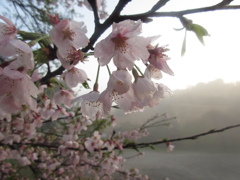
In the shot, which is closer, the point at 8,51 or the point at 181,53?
the point at 8,51

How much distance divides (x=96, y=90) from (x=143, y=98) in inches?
7.2

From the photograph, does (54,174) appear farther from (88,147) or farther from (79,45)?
(79,45)

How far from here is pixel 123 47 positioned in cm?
49

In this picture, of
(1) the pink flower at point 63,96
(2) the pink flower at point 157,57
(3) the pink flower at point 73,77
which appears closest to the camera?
(2) the pink flower at point 157,57

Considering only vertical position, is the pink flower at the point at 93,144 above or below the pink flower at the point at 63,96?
below

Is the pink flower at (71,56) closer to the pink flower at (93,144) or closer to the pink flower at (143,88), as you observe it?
the pink flower at (143,88)

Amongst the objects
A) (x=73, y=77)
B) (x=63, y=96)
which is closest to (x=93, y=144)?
(x=63, y=96)

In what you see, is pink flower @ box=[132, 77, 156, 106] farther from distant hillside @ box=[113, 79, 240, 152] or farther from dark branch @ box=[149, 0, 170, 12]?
distant hillside @ box=[113, 79, 240, 152]

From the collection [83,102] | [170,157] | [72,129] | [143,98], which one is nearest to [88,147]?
[72,129]

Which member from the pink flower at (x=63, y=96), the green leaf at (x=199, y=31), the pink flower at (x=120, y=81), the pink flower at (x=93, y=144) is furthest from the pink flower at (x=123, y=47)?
the pink flower at (x=93, y=144)

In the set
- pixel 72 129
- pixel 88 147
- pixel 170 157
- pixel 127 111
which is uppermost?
pixel 127 111

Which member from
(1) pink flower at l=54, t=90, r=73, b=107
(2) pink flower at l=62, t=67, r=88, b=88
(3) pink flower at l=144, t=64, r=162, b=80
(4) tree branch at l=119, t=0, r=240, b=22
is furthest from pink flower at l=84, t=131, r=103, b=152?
(4) tree branch at l=119, t=0, r=240, b=22

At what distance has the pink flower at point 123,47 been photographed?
0.46m

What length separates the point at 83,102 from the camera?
67 cm
